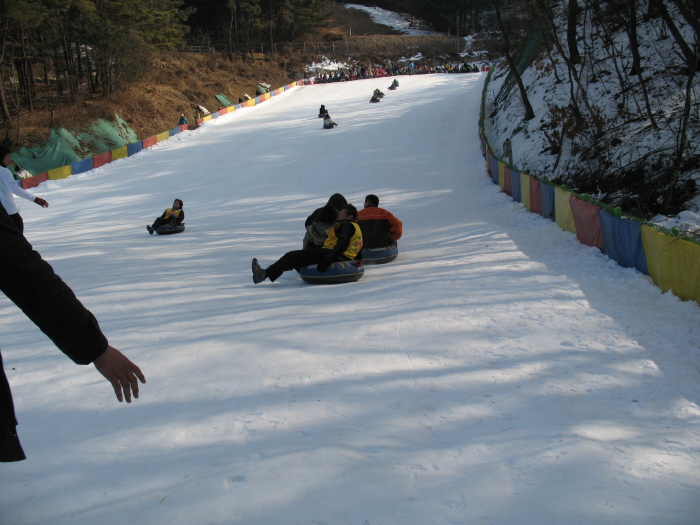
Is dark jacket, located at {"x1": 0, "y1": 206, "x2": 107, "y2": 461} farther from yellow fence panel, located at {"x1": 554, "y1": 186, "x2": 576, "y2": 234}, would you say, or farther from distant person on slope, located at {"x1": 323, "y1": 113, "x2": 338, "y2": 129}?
distant person on slope, located at {"x1": 323, "y1": 113, "x2": 338, "y2": 129}

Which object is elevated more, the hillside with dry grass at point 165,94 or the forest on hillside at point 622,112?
the hillside with dry grass at point 165,94

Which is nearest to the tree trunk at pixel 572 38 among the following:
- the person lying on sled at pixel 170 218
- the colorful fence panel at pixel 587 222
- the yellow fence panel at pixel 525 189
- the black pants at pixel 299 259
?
the yellow fence panel at pixel 525 189

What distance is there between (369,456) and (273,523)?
653 mm

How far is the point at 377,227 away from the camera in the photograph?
8.48 meters

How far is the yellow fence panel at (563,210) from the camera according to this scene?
28.4 feet

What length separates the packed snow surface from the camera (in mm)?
2426

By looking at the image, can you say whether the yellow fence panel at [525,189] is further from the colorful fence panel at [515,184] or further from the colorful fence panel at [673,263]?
the colorful fence panel at [673,263]

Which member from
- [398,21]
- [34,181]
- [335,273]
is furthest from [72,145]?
[398,21]

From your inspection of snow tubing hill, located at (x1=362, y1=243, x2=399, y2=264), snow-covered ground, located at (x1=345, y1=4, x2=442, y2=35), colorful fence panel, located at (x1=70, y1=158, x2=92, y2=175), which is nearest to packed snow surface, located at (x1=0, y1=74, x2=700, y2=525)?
snow tubing hill, located at (x1=362, y1=243, x2=399, y2=264)

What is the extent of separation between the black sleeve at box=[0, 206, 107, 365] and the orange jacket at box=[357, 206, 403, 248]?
689 centimetres

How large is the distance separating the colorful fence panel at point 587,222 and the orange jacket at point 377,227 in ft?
8.99

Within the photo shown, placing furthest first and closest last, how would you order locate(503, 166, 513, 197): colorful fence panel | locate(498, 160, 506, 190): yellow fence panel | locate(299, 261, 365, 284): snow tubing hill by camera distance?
locate(498, 160, 506, 190): yellow fence panel → locate(503, 166, 513, 197): colorful fence panel → locate(299, 261, 365, 284): snow tubing hill

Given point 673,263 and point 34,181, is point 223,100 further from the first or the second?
point 673,263

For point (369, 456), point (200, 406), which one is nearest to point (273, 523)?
point (369, 456)
